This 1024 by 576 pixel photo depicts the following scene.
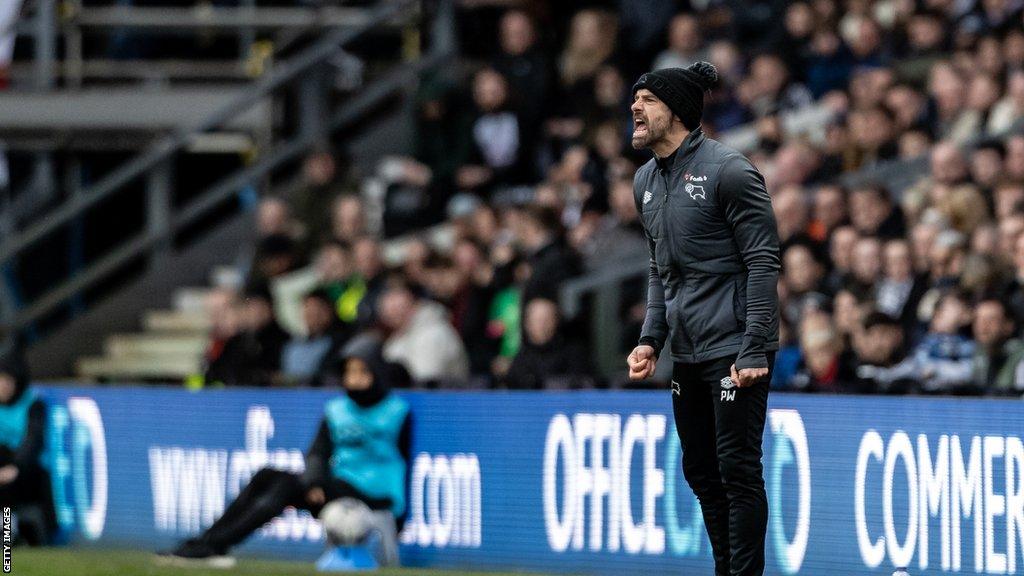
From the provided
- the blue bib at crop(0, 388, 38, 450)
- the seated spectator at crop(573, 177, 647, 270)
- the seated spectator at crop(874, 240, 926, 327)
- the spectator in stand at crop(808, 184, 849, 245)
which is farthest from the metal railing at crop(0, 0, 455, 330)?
the seated spectator at crop(874, 240, 926, 327)

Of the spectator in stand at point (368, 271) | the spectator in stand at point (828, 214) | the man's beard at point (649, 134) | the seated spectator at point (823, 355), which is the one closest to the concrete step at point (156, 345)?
the spectator in stand at point (368, 271)

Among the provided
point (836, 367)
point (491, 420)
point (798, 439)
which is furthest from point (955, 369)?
point (491, 420)

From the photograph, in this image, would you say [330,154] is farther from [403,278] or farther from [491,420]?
[491,420]

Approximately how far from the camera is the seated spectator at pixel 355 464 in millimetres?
12383

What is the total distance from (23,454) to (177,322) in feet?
14.9

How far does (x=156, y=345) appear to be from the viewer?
18672 mm

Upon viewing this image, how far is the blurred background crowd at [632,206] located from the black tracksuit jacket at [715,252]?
8.09 feet

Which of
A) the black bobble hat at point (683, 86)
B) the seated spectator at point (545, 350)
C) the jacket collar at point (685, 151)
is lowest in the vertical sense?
the seated spectator at point (545, 350)

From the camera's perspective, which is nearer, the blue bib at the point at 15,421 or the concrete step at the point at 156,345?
the blue bib at the point at 15,421

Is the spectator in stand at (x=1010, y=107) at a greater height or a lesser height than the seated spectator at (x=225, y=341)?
greater

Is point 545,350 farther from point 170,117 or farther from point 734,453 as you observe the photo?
point 170,117

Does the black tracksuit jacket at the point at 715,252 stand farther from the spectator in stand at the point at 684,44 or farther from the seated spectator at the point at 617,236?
the spectator in stand at the point at 684,44

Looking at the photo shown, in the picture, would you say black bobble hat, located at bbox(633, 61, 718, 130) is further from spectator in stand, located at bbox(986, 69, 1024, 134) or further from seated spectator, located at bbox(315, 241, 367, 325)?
seated spectator, located at bbox(315, 241, 367, 325)

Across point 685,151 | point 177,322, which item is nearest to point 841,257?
point 685,151
